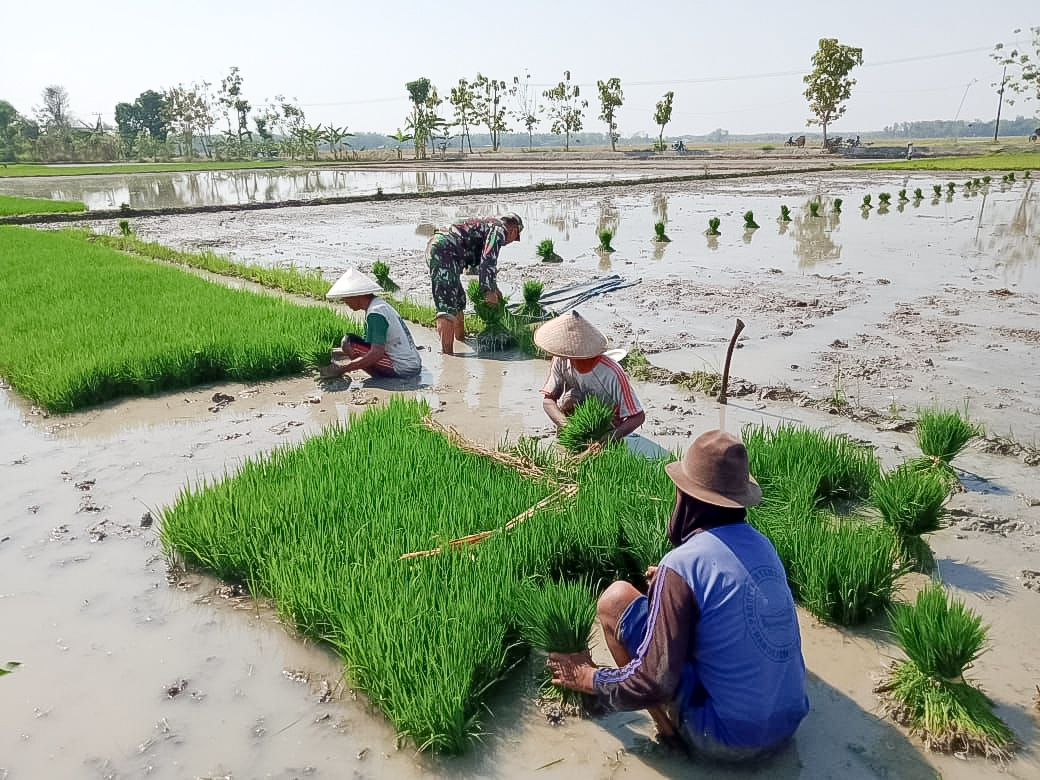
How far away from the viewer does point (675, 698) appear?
7.16ft

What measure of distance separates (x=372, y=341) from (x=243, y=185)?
90.3 ft

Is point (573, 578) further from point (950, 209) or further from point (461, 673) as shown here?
point (950, 209)

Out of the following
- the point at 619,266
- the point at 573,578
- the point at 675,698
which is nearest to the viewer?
the point at 675,698

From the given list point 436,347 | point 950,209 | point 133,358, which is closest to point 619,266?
point 436,347

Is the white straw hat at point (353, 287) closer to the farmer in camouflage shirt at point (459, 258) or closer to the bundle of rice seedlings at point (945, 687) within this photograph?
the farmer in camouflage shirt at point (459, 258)

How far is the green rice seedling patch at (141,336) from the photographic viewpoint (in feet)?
18.5

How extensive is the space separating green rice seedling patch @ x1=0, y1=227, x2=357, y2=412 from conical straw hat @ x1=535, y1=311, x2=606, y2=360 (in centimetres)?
281

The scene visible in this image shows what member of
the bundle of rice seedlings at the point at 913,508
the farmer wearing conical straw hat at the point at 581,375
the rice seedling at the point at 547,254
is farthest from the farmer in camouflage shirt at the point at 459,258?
the rice seedling at the point at 547,254

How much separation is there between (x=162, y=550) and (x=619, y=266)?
28.4 feet

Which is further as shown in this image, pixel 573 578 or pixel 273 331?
pixel 273 331

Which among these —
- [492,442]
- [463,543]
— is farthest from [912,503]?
[492,442]

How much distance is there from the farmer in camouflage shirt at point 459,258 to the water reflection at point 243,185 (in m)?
17.5

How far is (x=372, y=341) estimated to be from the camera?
230 inches

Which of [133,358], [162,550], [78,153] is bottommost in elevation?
[162,550]
